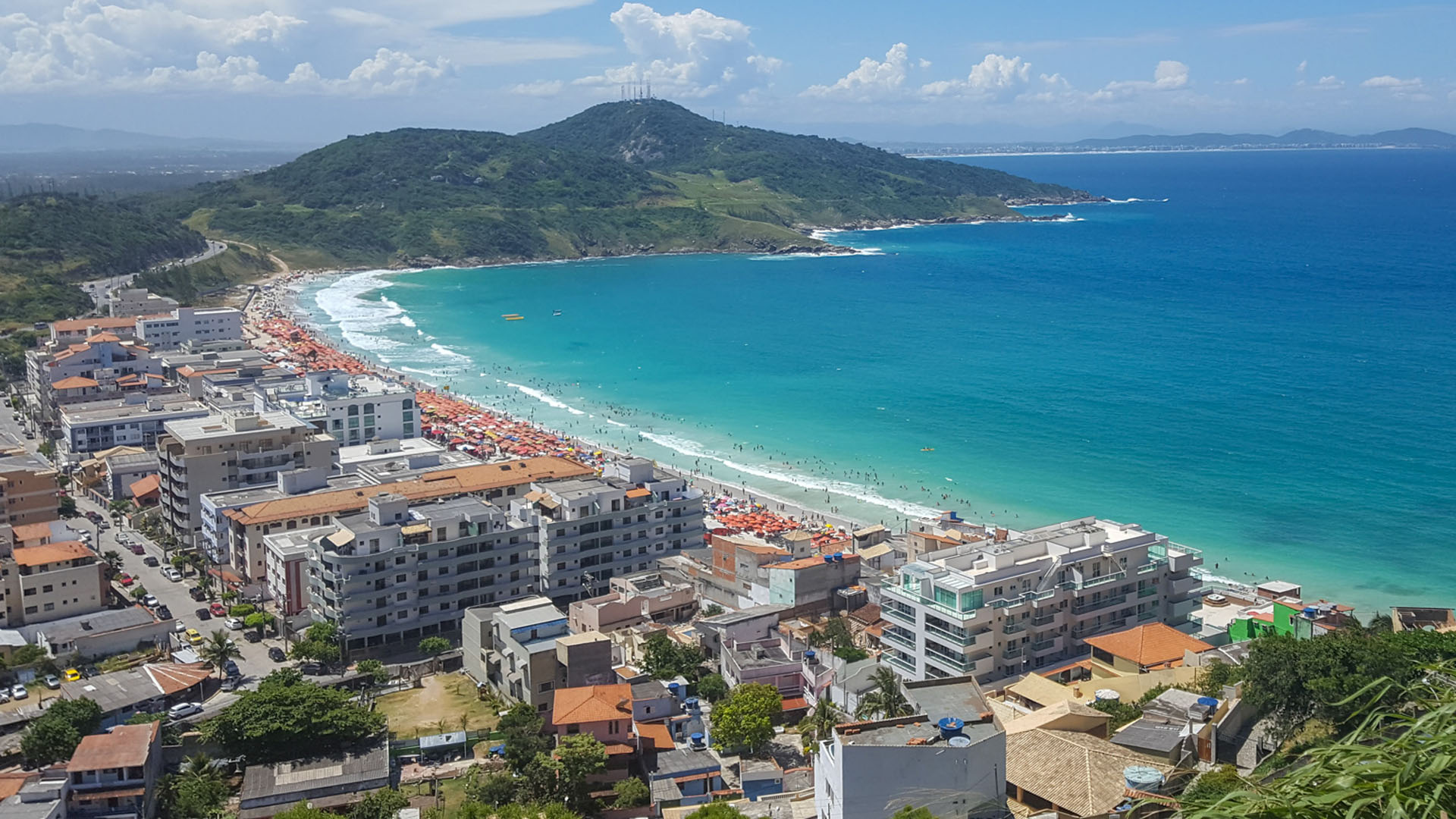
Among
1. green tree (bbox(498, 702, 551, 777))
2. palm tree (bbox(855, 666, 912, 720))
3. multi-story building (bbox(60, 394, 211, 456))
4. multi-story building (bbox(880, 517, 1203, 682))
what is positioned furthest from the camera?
multi-story building (bbox(60, 394, 211, 456))

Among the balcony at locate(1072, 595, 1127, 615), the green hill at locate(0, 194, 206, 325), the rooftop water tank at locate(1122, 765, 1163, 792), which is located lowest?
the balcony at locate(1072, 595, 1127, 615)

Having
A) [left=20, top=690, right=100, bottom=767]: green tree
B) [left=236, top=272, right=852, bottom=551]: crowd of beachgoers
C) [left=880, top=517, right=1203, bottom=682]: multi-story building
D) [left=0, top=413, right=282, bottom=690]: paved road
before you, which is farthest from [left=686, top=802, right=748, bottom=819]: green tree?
[left=236, top=272, right=852, bottom=551]: crowd of beachgoers

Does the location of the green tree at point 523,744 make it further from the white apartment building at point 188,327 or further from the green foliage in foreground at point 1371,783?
the white apartment building at point 188,327

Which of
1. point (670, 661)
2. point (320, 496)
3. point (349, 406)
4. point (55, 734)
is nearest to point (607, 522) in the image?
point (670, 661)

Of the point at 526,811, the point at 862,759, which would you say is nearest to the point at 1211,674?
the point at 862,759

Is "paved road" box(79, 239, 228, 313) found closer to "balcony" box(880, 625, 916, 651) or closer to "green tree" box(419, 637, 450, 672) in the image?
"green tree" box(419, 637, 450, 672)

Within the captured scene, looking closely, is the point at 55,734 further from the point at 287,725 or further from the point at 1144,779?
the point at 1144,779

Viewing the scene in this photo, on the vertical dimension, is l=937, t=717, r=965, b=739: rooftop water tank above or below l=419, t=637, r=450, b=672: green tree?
above
